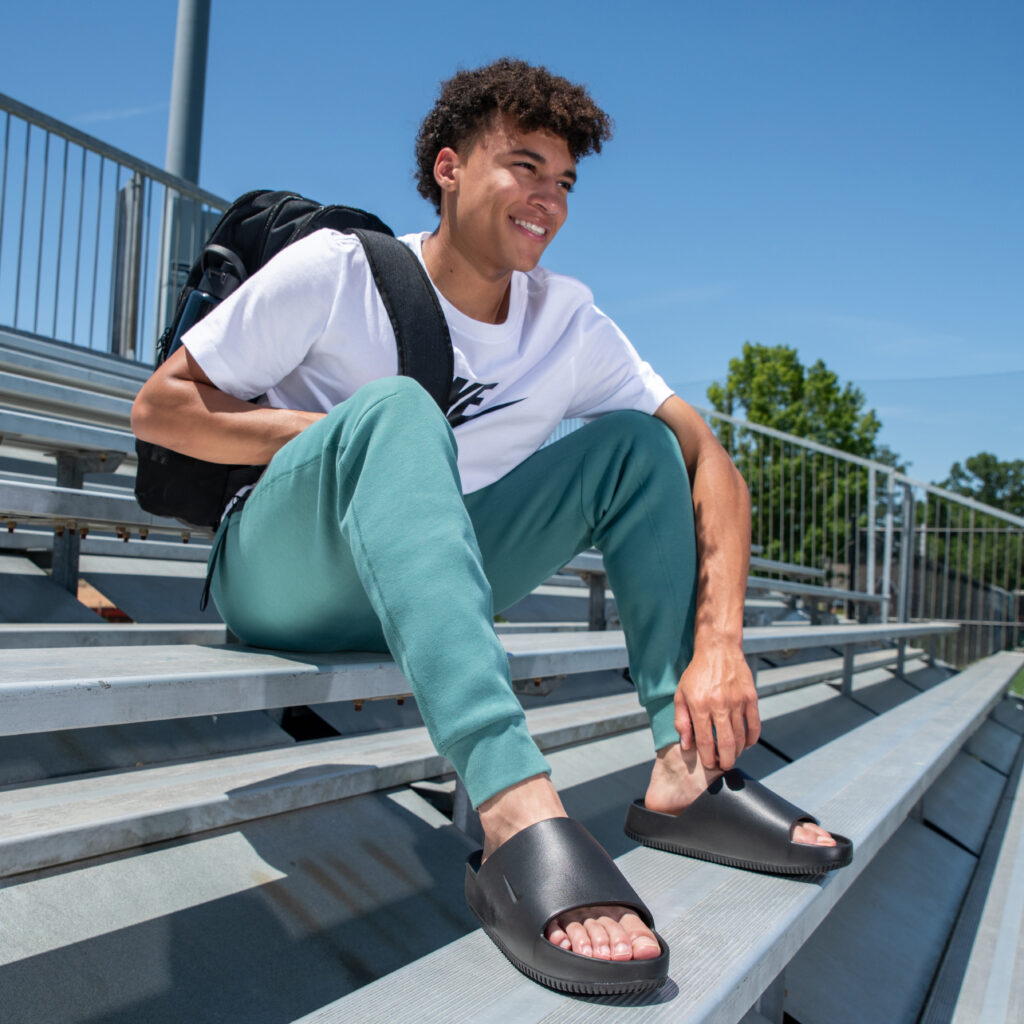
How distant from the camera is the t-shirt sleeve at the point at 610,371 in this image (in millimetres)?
1553

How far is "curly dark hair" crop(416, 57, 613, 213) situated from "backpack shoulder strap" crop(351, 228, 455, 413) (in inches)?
11.9

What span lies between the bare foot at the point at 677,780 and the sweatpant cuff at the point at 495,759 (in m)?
0.35

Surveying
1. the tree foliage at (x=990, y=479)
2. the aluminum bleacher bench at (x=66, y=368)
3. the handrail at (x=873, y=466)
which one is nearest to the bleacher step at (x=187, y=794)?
the aluminum bleacher bench at (x=66, y=368)

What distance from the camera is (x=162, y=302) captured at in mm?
5133

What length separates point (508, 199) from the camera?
1421mm

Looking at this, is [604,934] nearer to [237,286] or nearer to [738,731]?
[738,731]

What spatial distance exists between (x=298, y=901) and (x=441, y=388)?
2.48 ft

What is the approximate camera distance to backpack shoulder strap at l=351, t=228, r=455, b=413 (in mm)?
1326

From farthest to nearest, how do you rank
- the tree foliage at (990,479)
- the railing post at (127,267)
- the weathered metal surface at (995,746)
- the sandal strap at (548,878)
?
the tree foliage at (990,479) < the railing post at (127,267) < the weathered metal surface at (995,746) < the sandal strap at (548,878)

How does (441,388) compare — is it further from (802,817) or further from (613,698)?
(613,698)

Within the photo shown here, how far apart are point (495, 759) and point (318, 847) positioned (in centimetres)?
61

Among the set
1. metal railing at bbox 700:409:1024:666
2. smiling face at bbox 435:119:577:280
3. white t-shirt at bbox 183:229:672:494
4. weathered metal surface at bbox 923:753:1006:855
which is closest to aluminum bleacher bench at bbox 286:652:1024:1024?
white t-shirt at bbox 183:229:672:494

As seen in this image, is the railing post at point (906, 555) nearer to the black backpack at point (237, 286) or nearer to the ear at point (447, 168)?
the ear at point (447, 168)

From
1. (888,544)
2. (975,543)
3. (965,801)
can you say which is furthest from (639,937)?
(975,543)
